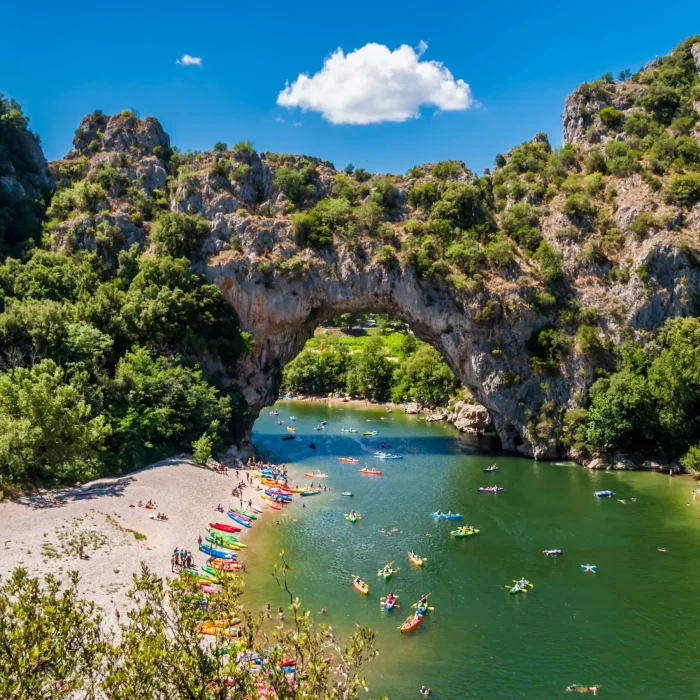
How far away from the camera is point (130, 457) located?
1810 inches

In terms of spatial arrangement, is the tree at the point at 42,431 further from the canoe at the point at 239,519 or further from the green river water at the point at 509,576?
the green river water at the point at 509,576

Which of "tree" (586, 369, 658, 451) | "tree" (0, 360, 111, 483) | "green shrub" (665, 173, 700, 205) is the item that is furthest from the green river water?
"green shrub" (665, 173, 700, 205)

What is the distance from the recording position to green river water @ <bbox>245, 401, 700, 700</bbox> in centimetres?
2323

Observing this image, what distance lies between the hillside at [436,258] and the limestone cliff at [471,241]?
20 cm

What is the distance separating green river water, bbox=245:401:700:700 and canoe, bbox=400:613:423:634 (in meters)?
0.40

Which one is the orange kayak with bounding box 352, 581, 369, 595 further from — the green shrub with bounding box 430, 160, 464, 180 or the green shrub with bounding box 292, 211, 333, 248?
the green shrub with bounding box 430, 160, 464, 180

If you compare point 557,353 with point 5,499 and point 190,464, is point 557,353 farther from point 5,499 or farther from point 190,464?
point 5,499

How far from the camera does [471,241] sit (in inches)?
2499

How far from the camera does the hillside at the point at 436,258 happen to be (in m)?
57.2

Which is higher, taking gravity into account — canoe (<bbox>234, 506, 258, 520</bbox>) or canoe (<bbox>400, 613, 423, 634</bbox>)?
canoe (<bbox>400, 613, 423, 634</bbox>)

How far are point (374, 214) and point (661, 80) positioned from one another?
4358 cm

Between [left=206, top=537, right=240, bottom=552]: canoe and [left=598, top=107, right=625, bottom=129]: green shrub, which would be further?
[left=598, top=107, right=625, bottom=129]: green shrub

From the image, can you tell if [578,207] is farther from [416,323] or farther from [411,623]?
[411,623]

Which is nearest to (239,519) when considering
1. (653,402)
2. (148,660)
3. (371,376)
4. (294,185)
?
(148,660)
